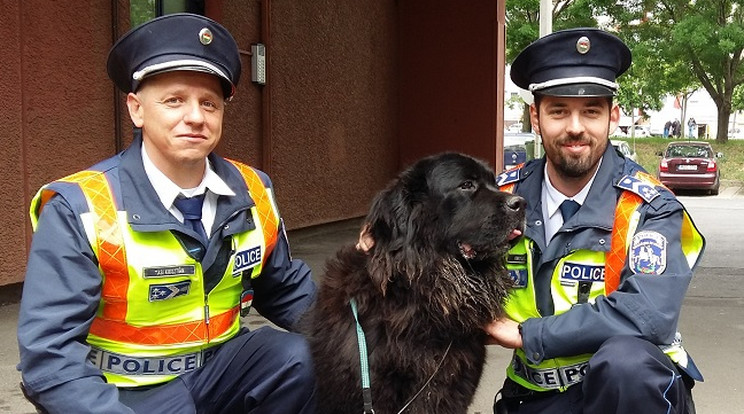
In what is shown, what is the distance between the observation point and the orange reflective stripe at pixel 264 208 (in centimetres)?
273

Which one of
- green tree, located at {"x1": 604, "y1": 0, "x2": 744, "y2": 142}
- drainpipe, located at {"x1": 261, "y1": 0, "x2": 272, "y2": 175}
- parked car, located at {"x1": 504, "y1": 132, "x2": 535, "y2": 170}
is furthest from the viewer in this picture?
green tree, located at {"x1": 604, "y1": 0, "x2": 744, "y2": 142}

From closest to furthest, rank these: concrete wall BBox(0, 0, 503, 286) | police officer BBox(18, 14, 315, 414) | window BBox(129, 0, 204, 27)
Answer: police officer BBox(18, 14, 315, 414) < concrete wall BBox(0, 0, 503, 286) < window BBox(129, 0, 204, 27)

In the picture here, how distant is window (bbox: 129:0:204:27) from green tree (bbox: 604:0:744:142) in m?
21.1

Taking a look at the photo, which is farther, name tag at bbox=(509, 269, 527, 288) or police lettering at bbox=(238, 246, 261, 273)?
name tag at bbox=(509, 269, 527, 288)

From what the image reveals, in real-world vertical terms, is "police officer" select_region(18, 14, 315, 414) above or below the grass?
above

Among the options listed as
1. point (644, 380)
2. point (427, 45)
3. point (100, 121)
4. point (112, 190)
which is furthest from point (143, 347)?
point (427, 45)

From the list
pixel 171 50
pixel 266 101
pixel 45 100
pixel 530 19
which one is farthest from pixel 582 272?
pixel 530 19

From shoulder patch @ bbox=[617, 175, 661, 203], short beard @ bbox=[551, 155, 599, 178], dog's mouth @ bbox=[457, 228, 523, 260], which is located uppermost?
short beard @ bbox=[551, 155, 599, 178]

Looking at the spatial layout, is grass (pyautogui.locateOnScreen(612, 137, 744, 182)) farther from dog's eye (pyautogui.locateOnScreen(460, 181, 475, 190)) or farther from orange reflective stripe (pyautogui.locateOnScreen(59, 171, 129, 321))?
orange reflective stripe (pyautogui.locateOnScreen(59, 171, 129, 321))

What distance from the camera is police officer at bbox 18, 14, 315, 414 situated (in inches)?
85.9

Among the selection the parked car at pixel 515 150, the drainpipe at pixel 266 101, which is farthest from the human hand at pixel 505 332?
the parked car at pixel 515 150

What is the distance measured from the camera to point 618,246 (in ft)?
8.46

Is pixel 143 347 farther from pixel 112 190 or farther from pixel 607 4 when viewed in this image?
pixel 607 4

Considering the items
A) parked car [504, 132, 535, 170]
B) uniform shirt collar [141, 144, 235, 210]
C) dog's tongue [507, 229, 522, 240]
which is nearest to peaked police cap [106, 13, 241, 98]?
uniform shirt collar [141, 144, 235, 210]
